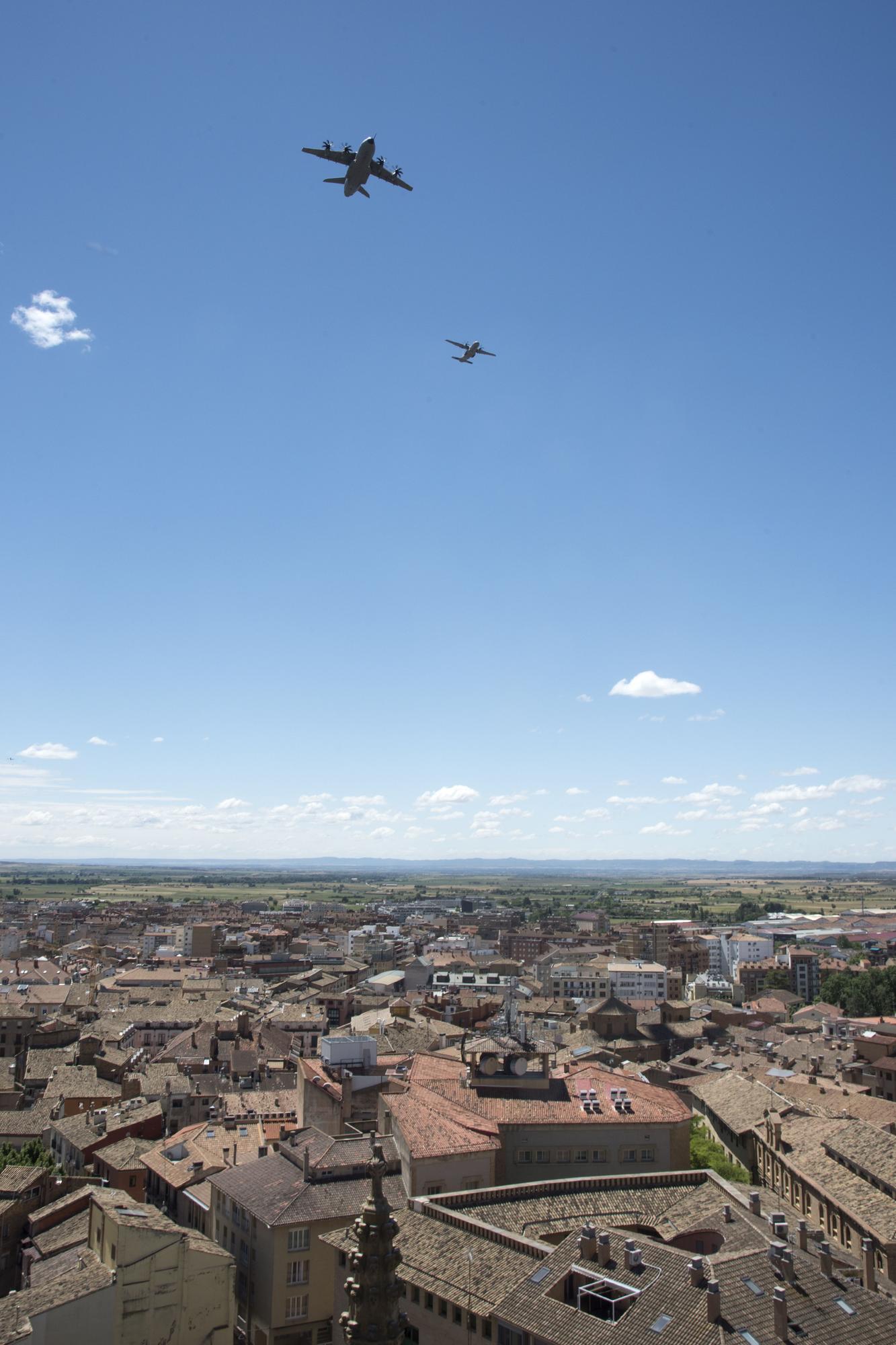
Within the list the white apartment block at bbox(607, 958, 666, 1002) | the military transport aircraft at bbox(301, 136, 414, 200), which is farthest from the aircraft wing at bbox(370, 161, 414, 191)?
the white apartment block at bbox(607, 958, 666, 1002)

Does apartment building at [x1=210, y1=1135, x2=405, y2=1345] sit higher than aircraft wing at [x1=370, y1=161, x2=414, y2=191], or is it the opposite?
aircraft wing at [x1=370, y1=161, x2=414, y2=191]

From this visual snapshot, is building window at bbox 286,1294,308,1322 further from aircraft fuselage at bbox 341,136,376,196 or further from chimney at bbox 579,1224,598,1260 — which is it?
aircraft fuselage at bbox 341,136,376,196

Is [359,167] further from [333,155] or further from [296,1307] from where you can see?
A: [296,1307]

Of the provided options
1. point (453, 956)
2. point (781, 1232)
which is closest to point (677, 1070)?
point (781, 1232)

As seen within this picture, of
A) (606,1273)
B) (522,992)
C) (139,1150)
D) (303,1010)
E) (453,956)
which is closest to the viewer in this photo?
(606,1273)

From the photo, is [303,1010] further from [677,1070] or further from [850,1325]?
[850,1325]

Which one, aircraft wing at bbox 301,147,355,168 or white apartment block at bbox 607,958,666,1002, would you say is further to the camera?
white apartment block at bbox 607,958,666,1002

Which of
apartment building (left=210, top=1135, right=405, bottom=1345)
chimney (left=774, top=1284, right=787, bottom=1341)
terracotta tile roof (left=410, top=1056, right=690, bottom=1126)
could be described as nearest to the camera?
chimney (left=774, top=1284, right=787, bottom=1341)
